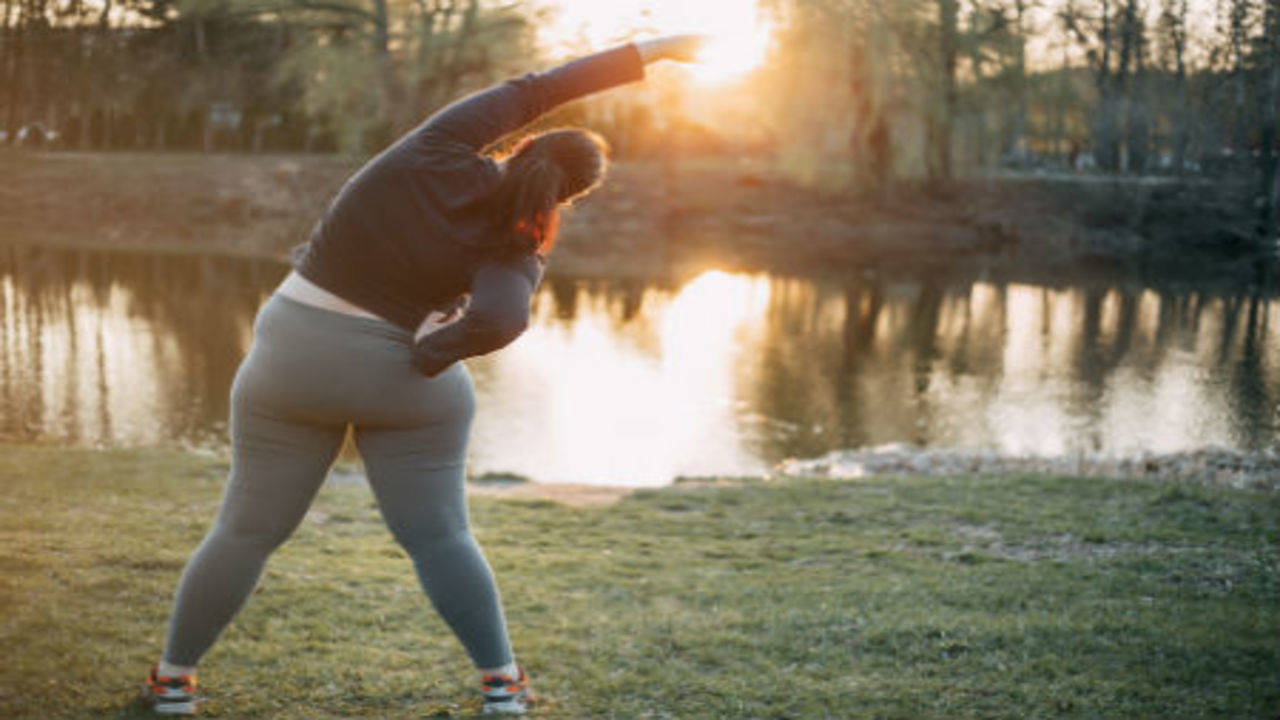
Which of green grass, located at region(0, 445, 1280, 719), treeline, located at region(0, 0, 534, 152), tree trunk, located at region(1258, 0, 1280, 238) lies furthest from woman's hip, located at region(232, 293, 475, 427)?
treeline, located at region(0, 0, 534, 152)

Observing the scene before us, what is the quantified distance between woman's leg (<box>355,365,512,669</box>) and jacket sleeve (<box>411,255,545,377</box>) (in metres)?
0.10

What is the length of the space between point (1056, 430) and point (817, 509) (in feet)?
26.1

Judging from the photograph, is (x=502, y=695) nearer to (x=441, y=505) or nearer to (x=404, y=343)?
(x=441, y=505)

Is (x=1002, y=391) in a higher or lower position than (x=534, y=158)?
lower

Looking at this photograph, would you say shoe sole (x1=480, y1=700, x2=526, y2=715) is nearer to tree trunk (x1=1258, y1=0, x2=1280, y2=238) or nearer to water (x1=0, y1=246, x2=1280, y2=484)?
tree trunk (x1=1258, y1=0, x2=1280, y2=238)

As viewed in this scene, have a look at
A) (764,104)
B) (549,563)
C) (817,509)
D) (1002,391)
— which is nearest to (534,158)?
(549,563)

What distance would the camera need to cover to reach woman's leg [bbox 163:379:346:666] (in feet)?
9.65

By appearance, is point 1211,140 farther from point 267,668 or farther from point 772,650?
point 267,668

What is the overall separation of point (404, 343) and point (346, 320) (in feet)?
0.48

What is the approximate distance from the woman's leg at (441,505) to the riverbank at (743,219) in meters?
26.3

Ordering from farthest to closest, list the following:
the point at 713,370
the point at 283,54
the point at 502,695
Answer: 1. the point at 283,54
2. the point at 713,370
3. the point at 502,695

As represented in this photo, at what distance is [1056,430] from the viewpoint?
1467 centimetres

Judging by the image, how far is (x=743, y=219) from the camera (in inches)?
1491

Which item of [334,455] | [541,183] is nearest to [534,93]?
[541,183]
